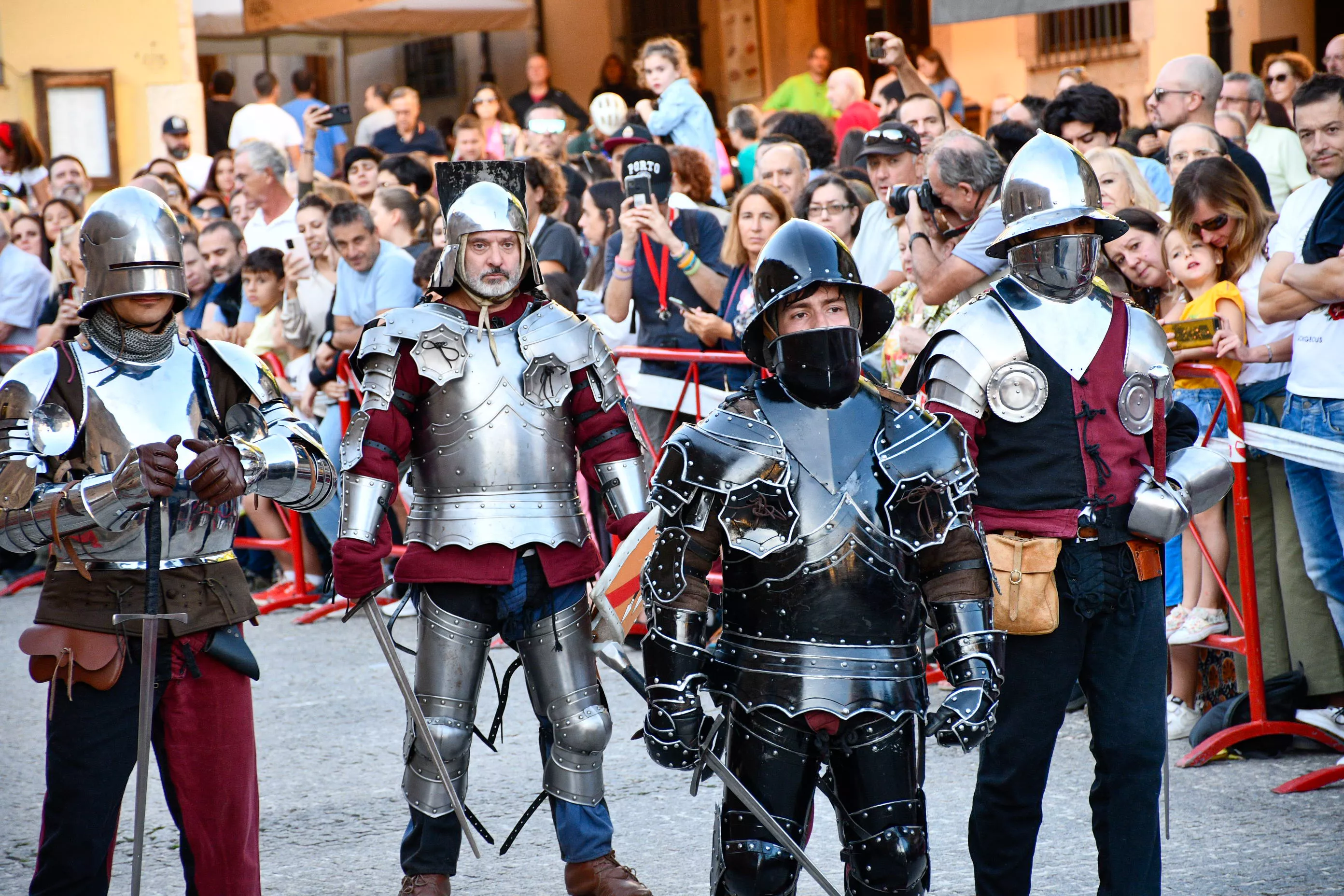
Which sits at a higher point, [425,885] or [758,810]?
[758,810]

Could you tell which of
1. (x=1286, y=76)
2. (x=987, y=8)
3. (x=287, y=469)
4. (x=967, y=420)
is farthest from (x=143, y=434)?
(x=987, y=8)

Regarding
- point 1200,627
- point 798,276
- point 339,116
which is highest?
point 339,116

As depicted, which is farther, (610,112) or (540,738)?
(610,112)

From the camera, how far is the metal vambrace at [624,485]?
4578 mm

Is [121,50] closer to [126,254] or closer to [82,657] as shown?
[126,254]

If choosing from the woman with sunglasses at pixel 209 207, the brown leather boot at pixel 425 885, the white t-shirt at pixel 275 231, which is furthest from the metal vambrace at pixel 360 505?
the woman with sunglasses at pixel 209 207

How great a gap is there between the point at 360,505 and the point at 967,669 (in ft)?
5.94

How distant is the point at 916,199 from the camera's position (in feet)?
19.6

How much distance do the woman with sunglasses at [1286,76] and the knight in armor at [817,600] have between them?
20.0 ft

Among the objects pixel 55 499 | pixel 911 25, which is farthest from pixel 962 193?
pixel 911 25

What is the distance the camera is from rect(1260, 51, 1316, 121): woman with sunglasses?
8.70 metres

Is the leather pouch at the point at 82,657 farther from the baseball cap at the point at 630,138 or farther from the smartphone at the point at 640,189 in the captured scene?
the baseball cap at the point at 630,138

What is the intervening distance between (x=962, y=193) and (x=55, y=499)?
3256 mm

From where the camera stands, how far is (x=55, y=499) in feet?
12.0
